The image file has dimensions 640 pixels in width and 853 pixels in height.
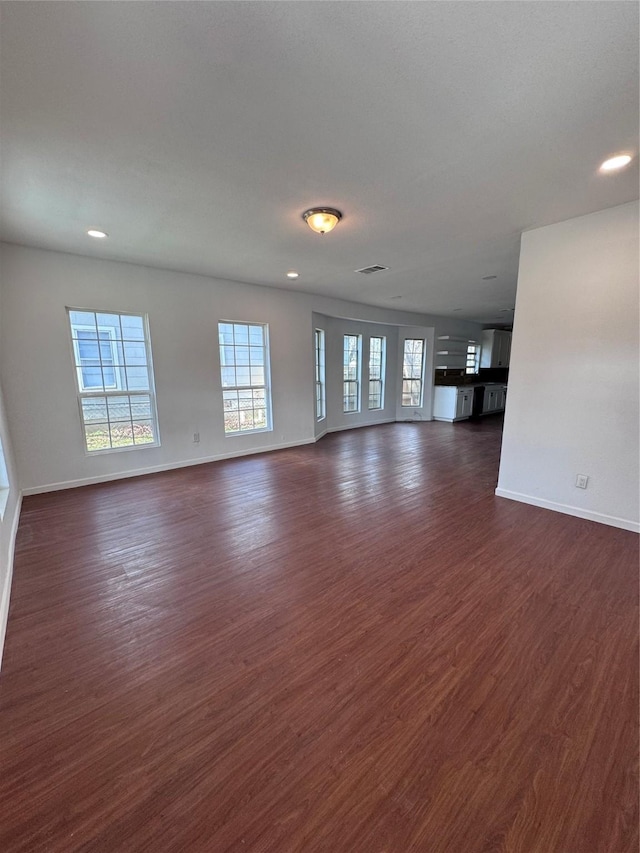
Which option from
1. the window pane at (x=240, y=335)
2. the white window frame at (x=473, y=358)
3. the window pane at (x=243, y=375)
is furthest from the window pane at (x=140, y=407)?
the white window frame at (x=473, y=358)

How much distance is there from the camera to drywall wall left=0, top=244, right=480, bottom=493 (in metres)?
3.58

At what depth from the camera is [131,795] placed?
3.67ft

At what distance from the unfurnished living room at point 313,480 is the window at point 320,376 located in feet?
6.50

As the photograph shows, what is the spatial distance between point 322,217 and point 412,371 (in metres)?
6.32

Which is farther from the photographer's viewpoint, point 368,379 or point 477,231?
point 368,379

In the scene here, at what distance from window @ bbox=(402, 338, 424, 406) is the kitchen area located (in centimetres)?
42

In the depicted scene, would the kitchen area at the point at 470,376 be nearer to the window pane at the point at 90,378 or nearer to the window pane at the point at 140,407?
the window pane at the point at 140,407

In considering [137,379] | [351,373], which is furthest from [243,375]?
[351,373]

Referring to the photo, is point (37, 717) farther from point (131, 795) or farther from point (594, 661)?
point (594, 661)

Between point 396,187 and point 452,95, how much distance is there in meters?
0.79

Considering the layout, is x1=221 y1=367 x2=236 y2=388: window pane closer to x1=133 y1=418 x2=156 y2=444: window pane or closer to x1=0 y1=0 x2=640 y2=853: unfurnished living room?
x1=0 y1=0 x2=640 y2=853: unfurnished living room

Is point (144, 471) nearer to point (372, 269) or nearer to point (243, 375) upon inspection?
point (243, 375)

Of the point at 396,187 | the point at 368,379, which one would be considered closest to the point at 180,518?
the point at 396,187

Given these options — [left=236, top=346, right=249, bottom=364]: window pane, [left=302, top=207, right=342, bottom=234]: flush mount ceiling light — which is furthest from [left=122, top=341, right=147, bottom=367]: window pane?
[left=302, top=207, right=342, bottom=234]: flush mount ceiling light
